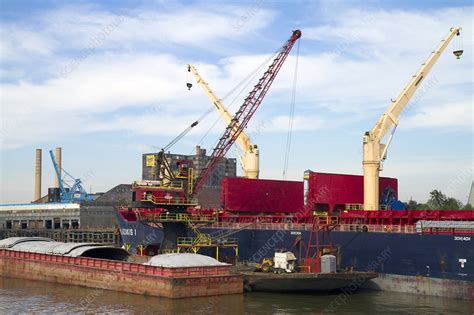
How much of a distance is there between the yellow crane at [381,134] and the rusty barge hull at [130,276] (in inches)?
772

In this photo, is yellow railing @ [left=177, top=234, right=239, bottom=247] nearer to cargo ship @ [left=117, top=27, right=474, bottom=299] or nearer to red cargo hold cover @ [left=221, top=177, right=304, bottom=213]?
cargo ship @ [left=117, top=27, right=474, bottom=299]

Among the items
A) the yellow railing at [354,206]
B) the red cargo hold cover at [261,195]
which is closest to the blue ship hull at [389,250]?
the red cargo hold cover at [261,195]

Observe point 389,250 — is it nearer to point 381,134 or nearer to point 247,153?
point 381,134

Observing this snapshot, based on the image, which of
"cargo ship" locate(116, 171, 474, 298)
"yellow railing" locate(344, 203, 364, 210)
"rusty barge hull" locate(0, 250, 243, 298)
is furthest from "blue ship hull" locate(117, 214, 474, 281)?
"rusty barge hull" locate(0, 250, 243, 298)

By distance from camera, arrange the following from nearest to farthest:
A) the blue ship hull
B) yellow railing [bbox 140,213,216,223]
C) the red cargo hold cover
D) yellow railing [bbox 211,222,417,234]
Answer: the blue ship hull
yellow railing [bbox 211,222,417,234]
yellow railing [bbox 140,213,216,223]
the red cargo hold cover

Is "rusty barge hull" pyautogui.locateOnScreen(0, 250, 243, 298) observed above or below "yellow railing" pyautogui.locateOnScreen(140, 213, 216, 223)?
below

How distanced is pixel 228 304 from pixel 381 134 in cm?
2600

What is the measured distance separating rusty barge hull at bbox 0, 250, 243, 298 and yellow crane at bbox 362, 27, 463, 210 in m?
19.6

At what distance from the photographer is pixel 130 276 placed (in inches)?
1687

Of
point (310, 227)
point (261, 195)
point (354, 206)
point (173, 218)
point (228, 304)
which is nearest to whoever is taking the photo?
point (228, 304)

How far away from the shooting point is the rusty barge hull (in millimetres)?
39875

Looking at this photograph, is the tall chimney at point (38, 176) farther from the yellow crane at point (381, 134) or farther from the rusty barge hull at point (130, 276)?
the yellow crane at point (381, 134)

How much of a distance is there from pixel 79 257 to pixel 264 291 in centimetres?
1590

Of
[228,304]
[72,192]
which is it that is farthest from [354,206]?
[72,192]
